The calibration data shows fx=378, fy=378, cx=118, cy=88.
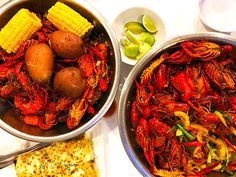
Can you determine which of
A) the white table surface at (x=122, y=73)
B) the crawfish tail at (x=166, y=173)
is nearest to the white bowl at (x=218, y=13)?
the white table surface at (x=122, y=73)

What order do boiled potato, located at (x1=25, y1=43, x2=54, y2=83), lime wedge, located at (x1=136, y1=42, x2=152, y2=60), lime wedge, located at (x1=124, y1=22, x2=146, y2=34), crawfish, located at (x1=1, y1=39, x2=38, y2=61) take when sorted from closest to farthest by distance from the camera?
boiled potato, located at (x1=25, y1=43, x2=54, y2=83) → crawfish, located at (x1=1, y1=39, x2=38, y2=61) → lime wedge, located at (x1=136, y1=42, x2=152, y2=60) → lime wedge, located at (x1=124, y1=22, x2=146, y2=34)

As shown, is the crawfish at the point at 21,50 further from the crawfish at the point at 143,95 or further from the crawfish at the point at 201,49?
the crawfish at the point at 201,49

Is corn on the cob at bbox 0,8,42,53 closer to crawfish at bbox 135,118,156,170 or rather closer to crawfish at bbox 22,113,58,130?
crawfish at bbox 22,113,58,130

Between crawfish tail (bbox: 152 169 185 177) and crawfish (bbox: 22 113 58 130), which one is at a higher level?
crawfish (bbox: 22 113 58 130)

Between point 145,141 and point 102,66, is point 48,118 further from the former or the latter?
point 145,141

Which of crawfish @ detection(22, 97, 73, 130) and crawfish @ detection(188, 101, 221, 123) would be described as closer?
crawfish @ detection(188, 101, 221, 123)

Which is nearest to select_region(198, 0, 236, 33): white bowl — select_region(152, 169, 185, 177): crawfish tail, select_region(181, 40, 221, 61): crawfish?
select_region(181, 40, 221, 61): crawfish

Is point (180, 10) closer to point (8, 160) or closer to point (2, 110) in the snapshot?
point (2, 110)
